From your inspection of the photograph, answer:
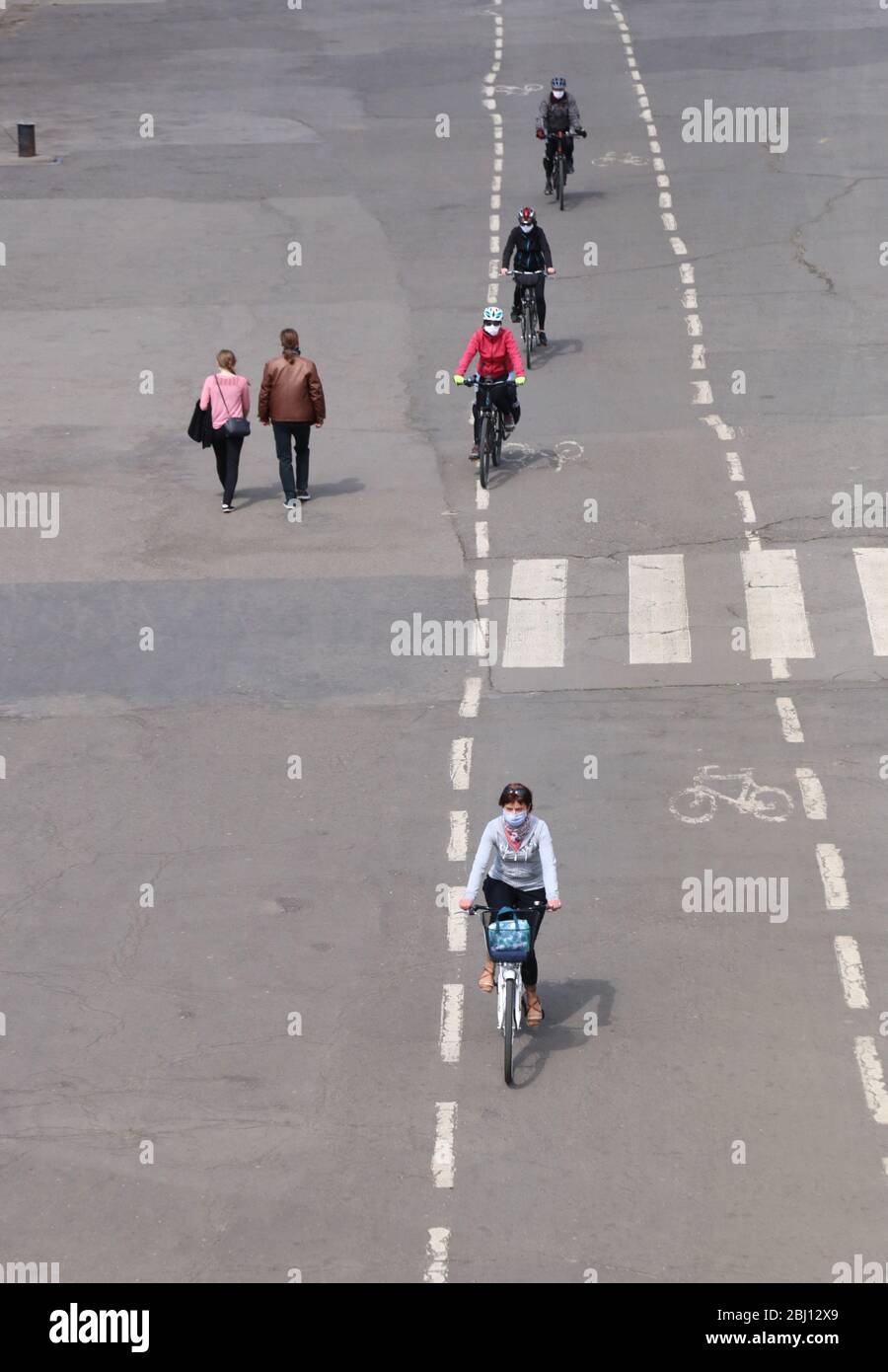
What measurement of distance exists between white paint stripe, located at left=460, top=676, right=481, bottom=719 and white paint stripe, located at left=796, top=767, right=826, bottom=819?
2918 millimetres

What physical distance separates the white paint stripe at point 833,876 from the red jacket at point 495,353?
8.94 m

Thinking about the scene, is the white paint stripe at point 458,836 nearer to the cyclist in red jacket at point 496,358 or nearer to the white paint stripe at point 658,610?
the white paint stripe at point 658,610

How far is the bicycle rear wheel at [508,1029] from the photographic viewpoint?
11398 mm

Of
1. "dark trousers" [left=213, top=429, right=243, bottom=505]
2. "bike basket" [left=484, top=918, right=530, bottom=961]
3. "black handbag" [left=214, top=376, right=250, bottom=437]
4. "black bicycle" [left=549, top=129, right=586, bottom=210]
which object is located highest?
"black bicycle" [left=549, top=129, right=586, bottom=210]

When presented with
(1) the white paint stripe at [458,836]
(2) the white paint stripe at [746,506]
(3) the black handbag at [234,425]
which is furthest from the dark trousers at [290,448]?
(1) the white paint stripe at [458,836]

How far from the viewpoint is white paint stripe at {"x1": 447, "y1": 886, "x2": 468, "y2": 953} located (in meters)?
13.2

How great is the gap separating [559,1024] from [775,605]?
7631mm

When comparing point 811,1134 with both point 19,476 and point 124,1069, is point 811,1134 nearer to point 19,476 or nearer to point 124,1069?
point 124,1069

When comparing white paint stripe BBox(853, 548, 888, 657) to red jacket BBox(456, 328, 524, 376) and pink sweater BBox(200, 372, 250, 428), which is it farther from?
pink sweater BBox(200, 372, 250, 428)

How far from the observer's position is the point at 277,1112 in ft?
37.3

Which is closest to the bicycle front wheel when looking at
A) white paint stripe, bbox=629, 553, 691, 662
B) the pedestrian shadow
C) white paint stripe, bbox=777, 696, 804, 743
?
the pedestrian shadow

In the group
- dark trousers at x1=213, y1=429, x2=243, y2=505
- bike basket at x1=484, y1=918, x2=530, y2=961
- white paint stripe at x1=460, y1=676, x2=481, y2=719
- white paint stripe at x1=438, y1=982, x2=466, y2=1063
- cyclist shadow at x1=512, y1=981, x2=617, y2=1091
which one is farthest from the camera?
dark trousers at x1=213, y1=429, x2=243, y2=505

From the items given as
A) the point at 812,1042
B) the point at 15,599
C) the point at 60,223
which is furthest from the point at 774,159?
the point at 812,1042

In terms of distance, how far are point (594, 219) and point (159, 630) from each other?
15.3 metres
